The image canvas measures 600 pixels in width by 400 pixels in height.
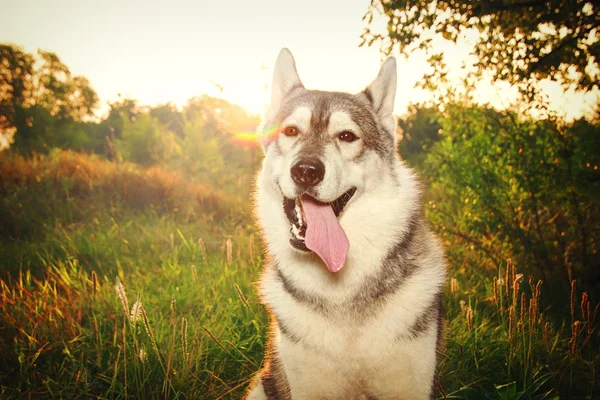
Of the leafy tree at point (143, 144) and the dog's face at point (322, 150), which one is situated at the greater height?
the dog's face at point (322, 150)

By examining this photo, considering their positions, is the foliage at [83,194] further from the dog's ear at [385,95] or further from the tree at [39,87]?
the tree at [39,87]

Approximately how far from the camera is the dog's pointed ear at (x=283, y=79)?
2.90m

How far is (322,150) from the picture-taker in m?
2.34

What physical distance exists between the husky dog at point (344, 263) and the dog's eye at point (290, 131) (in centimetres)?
1

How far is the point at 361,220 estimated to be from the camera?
2.33m

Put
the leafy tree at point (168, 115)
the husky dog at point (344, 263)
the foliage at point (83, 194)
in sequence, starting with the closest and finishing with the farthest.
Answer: the husky dog at point (344, 263) → the foliage at point (83, 194) → the leafy tree at point (168, 115)

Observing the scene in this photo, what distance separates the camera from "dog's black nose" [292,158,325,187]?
2.11m

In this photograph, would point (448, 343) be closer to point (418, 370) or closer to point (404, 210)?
point (418, 370)

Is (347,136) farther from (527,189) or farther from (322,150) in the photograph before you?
(527,189)

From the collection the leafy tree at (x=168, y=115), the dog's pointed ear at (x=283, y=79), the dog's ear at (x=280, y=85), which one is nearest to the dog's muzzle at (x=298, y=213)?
the dog's ear at (x=280, y=85)

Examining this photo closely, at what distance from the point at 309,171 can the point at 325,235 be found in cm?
46

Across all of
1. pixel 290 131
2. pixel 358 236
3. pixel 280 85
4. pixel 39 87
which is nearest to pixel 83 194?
pixel 280 85

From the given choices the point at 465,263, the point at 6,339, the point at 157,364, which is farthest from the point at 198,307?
the point at 465,263

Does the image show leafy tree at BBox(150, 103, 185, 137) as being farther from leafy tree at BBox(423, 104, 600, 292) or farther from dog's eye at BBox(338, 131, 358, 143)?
dog's eye at BBox(338, 131, 358, 143)
